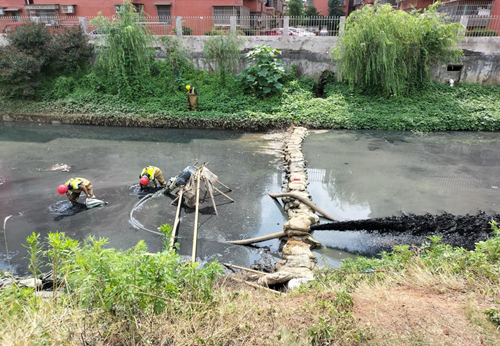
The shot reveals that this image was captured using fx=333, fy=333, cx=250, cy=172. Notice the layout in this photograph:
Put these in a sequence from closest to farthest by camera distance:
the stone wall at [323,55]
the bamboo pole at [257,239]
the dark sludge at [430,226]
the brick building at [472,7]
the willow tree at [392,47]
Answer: the dark sludge at [430,226]
the bamboo pole at [257,239]
the willow tree at [392,47]
the stone wall at [323,55]
the brick building at [472,7]

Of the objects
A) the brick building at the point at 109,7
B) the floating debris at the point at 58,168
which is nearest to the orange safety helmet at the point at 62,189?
the floating debris at the point at 58,168

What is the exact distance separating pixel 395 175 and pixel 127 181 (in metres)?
7.47

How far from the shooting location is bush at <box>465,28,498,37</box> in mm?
15188

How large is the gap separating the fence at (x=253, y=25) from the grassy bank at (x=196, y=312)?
14106 mm

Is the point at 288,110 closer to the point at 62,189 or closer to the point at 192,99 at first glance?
the point at 192,99

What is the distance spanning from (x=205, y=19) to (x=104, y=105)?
7151mm

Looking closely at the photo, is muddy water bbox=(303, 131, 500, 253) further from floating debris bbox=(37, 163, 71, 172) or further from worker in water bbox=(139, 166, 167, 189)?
floating debris bbox=(37, 163, 71, 172)

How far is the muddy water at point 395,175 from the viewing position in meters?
7.50

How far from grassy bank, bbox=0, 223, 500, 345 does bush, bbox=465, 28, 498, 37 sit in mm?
15799

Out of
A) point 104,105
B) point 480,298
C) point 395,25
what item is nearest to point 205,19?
point 104,105

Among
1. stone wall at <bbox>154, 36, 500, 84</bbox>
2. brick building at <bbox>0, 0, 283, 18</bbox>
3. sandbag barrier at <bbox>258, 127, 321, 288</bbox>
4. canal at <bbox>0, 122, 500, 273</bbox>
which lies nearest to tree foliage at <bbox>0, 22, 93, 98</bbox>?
canal at <bbox>0, 122, 500, 273</bbox>

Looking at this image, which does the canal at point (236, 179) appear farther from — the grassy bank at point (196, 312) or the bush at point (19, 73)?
the grassy bank at point (196, 312)

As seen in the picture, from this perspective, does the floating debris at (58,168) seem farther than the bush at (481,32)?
No

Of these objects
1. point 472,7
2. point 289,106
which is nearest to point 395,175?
point 289,106
